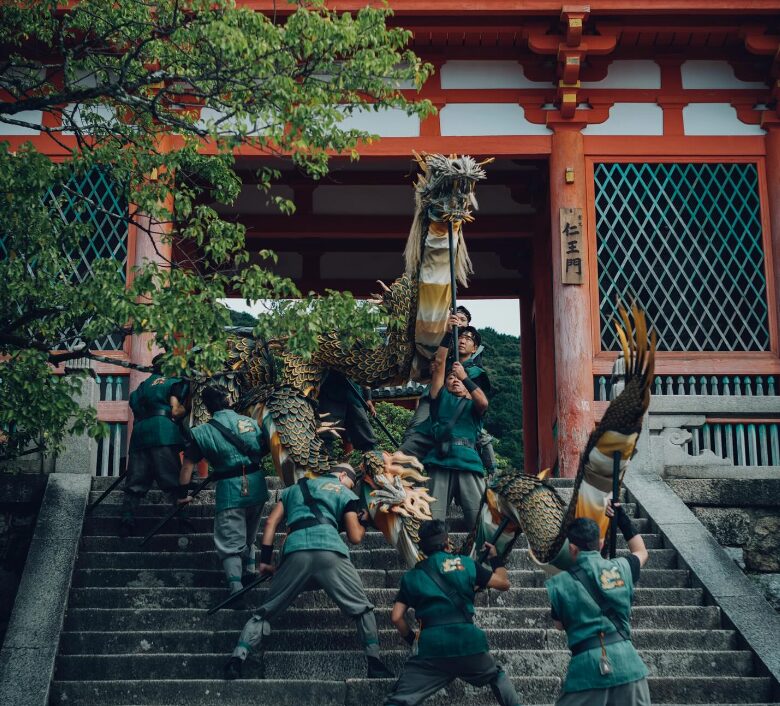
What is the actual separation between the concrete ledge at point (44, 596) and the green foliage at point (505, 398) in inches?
447

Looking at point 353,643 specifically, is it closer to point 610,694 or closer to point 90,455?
point 610,694

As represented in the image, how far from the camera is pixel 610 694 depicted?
24.0 ft

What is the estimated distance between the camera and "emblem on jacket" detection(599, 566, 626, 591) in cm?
746

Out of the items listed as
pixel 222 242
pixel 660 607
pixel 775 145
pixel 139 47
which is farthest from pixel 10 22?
pixel 775 145

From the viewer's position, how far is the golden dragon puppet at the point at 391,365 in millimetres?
9461

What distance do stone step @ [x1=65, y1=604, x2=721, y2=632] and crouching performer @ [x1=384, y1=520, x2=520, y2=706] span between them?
1.26 meters

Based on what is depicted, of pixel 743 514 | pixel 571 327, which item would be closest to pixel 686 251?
pixel 571 327

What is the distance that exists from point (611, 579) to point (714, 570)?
9.45ft

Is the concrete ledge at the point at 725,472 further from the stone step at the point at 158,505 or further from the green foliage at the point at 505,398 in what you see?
the green foliage at the point at 505,398

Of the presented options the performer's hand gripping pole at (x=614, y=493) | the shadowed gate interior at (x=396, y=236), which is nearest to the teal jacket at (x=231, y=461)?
the performer's hand gripping pole at (x=614, y=493)

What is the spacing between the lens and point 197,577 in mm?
10148

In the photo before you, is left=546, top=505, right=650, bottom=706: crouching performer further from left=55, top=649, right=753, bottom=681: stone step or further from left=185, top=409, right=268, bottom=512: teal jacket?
left=185, top=409, right=268, bottom=512: teal jacket

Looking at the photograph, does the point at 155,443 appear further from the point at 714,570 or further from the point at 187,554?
the point at 714,570

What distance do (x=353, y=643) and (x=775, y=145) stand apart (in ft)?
26.0
